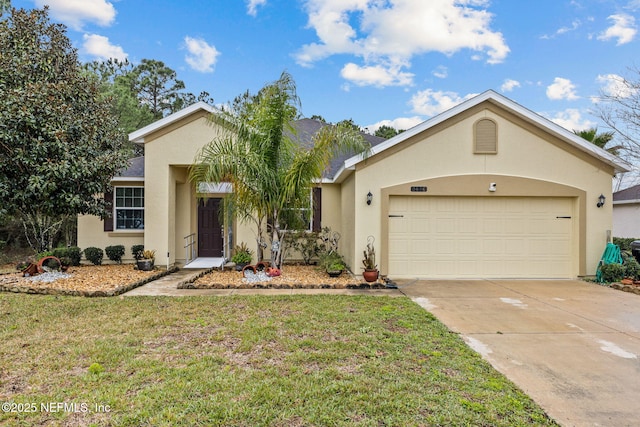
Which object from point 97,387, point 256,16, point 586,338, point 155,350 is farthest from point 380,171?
point 256,16

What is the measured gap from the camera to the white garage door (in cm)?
930

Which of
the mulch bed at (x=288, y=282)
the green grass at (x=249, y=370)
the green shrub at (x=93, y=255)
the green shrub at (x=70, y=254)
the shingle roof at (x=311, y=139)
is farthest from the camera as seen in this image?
the shingle roof at (x=311, y=139)

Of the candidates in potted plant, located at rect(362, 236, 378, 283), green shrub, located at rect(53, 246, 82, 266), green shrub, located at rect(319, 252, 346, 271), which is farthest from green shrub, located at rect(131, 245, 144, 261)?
potted plant, located at rect(362, 236, 378, 283)

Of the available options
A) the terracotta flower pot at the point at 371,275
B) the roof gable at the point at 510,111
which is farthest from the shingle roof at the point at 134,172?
the terracotta flower pot at the point at 371,275

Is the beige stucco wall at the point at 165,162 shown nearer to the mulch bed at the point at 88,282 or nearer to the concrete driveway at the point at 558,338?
the mulch bed at the point at 88,282

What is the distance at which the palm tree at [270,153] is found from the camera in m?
8.22

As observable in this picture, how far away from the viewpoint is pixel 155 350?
4.22m

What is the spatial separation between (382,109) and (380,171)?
12.7m

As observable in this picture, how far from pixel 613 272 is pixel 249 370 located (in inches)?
377

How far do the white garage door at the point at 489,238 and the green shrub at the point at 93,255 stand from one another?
968cm

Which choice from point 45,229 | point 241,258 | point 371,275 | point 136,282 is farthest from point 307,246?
point 45,229

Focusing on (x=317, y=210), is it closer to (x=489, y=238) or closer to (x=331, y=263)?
(x=331, y=263)

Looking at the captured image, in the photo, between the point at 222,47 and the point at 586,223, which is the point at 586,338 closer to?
the point at 586,223

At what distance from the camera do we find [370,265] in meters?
8.40
